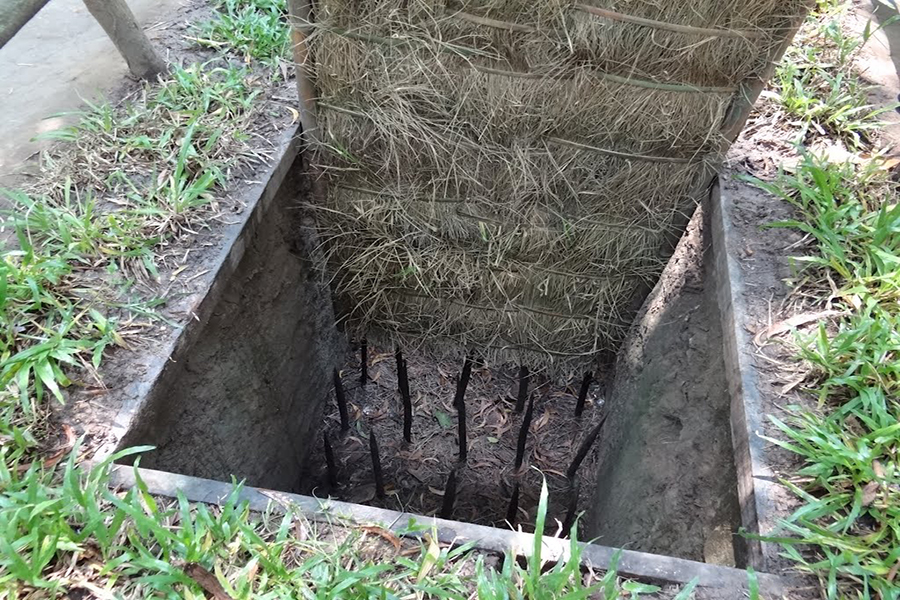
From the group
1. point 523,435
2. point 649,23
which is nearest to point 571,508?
point 523,435

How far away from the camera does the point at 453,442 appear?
3037 mm

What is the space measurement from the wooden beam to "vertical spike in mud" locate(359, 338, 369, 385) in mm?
1743

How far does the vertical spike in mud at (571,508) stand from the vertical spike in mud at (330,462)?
105cm

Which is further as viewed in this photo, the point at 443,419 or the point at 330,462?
the point at 443,419

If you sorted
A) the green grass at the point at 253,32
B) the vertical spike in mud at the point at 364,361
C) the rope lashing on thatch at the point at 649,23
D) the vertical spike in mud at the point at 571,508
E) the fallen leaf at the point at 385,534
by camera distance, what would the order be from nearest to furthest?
the fallen leaf at the point at 385,534 → the rope lashing on thatch at the point at 649,23 → the green grass at the point at 253,32 → the vertical spike in mud at the point at 571,508 → the vertical spike in mud at the point at 364,361

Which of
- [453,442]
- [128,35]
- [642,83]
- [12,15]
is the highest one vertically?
[12,15]

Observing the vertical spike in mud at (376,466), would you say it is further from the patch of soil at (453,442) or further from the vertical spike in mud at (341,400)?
the vertical spike in mud at (341,400)

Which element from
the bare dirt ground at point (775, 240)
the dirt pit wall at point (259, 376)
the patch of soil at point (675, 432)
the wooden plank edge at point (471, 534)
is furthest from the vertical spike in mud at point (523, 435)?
the wooden plank edge at point (471, 534)

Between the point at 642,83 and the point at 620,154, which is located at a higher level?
the point at 642,83

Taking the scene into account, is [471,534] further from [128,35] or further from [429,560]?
[128,35]

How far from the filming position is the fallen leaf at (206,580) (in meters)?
1.21

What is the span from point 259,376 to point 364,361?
0.79 m

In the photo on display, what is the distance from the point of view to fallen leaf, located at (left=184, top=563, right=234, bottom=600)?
1209 mm

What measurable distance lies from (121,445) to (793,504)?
154 cm
